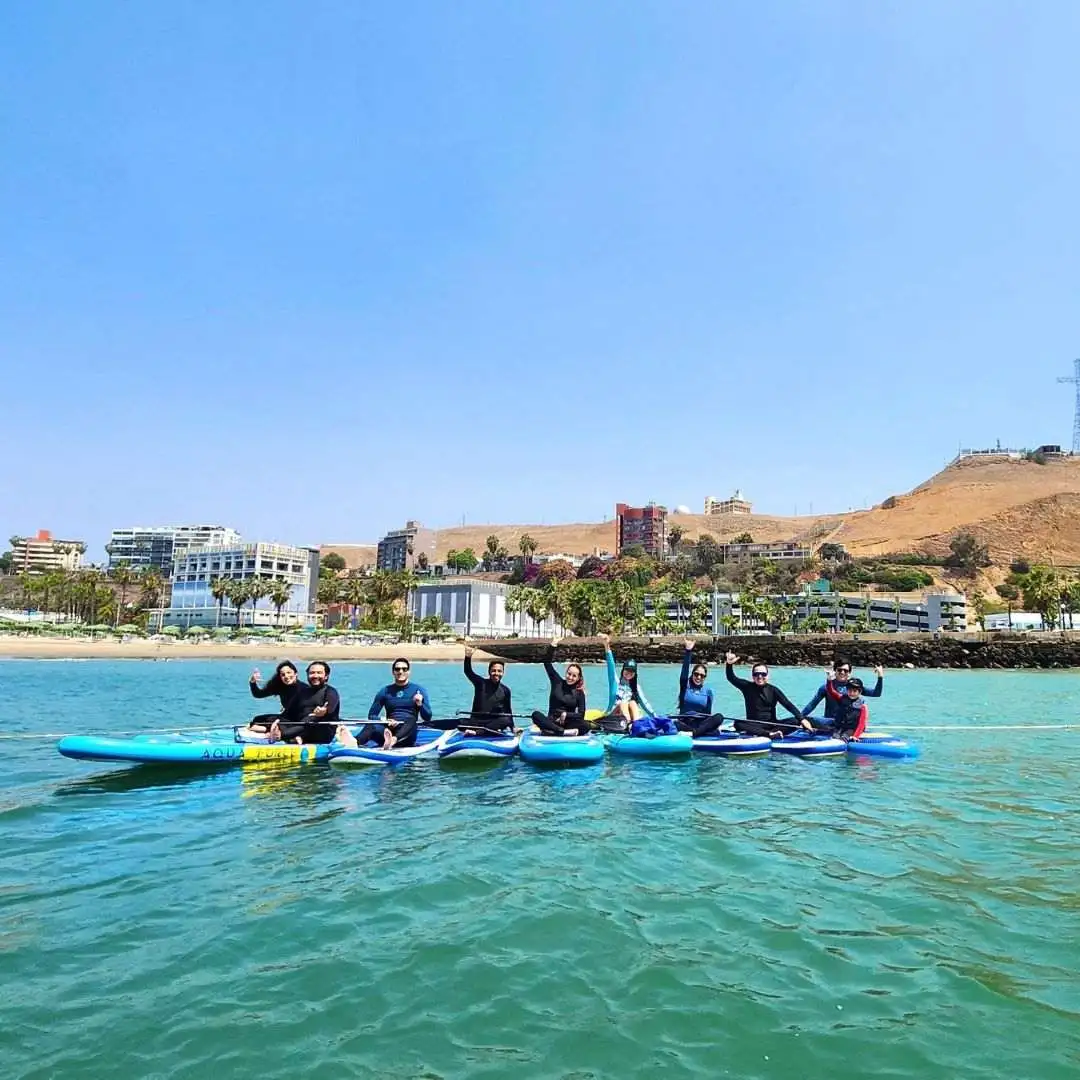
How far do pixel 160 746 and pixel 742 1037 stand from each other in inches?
475

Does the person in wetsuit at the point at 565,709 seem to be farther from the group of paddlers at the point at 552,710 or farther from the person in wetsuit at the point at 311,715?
the person in wetsuit at the point at 311,715

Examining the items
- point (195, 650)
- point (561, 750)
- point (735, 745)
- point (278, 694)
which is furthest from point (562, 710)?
point (195, 650)

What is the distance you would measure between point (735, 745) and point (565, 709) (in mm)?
3677

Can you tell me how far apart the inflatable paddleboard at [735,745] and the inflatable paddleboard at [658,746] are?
1.49 ft

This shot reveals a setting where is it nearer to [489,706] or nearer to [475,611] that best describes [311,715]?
[489,706]

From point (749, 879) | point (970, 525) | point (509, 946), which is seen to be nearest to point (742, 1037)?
point (509, 946)

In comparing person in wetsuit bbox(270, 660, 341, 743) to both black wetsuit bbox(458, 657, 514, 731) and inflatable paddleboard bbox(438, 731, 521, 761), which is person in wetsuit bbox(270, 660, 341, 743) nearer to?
inflatable paddleboard bbox(438, 731, 521, 761)

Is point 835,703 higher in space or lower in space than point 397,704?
lower

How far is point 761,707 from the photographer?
19.0 m

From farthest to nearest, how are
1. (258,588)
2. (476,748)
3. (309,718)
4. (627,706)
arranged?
(258,588) → (627,706) → (476,748) → (309,718)

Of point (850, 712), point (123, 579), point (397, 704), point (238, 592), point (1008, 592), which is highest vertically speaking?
point (123, 579)

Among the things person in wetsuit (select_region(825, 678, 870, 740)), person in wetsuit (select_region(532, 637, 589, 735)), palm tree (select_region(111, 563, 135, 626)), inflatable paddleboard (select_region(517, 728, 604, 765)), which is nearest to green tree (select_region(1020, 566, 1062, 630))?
person in wetsuit (select_region(825, 678, 870, 740))

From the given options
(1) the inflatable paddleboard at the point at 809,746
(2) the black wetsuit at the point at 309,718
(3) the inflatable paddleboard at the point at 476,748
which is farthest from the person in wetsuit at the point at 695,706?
(2) the black wetsuit at the point at 309,718

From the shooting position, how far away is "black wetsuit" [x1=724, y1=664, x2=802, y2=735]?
1852 cm
